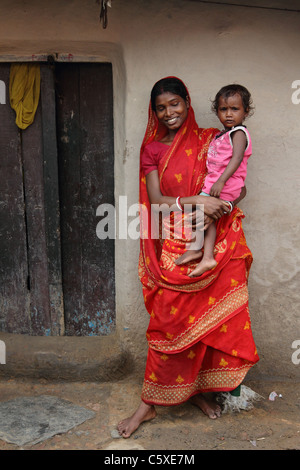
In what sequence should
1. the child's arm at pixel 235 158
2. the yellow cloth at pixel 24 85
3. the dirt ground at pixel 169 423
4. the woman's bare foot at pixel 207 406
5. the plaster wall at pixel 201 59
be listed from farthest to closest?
1. the yellow cloth at pixel 24 85
2. the plaster wall at pixel 201 59
3. the woman's bare foot at pixel 207 406
4. the dirt ground at pixel 169 423
5. the child's arm at pixel 235 158

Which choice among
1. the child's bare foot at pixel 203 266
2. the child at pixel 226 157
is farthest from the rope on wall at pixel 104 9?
the child's bare foot at pixel 203 266

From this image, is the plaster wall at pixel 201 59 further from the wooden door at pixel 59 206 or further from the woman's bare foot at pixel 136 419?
the woman's bare foot at pixel 136 419

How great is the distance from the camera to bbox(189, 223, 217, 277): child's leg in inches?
102

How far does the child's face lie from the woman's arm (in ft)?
1.38

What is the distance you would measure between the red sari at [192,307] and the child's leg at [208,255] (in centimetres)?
6

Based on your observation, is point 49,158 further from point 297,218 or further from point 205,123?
point 297,218

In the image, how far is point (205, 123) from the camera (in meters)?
3.07

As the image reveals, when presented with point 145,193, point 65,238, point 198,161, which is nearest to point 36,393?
point 65,238

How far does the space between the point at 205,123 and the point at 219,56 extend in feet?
1.39

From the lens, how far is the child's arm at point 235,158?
250 cm

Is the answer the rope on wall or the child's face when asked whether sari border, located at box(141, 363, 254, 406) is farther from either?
the rope on wall
